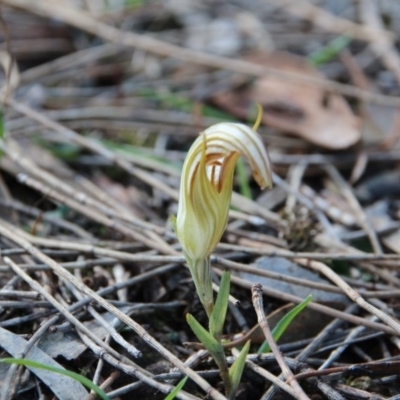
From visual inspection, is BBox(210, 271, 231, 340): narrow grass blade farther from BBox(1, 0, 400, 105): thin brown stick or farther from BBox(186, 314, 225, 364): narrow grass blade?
BBox(1, 0, 400, 105): thin brown stick

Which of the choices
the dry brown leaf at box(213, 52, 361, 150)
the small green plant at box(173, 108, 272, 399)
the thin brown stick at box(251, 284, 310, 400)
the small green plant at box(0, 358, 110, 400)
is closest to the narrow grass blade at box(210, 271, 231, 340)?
the small green plant at box(173, 108, 272, 399)

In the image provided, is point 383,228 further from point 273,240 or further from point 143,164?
point 143,164

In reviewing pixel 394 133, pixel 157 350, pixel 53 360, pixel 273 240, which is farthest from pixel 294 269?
pixel 394 133

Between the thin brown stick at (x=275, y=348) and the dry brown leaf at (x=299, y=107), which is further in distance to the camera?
the dry brown leaf at (x=299, y=107)

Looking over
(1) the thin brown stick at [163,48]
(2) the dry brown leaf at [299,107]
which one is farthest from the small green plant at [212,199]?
(1) the thin brown stick at [163,48]

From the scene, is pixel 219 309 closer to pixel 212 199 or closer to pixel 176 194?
pixel 212 199

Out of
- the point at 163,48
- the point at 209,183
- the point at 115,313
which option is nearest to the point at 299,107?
the point at 163,48

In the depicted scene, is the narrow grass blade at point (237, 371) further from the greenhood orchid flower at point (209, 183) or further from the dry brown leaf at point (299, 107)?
the dry brown leaf at point (299, 107)
